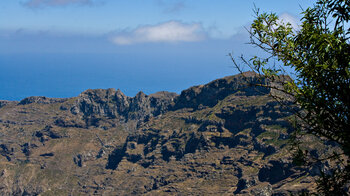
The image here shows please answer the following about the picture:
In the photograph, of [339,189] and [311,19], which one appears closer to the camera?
[339,189]

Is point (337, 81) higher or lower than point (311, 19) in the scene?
lower

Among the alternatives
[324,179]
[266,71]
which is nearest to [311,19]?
[266,71]

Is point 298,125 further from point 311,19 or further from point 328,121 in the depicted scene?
point 311,19

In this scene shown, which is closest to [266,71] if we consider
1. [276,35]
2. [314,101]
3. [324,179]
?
[276,35]

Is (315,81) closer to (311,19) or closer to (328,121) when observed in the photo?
(328,121)

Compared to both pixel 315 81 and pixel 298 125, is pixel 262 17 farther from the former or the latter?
pixel 298 125

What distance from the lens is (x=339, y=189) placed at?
74.7 feet

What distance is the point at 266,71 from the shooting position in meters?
26.1

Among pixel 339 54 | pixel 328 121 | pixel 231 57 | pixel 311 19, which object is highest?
pixel 311 19

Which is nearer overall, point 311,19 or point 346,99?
point 346,99

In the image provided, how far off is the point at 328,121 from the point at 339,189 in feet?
14.1

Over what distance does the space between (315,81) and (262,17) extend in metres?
6.40

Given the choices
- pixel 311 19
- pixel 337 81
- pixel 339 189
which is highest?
pixel 311 19

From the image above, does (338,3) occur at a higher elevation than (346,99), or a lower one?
higher
